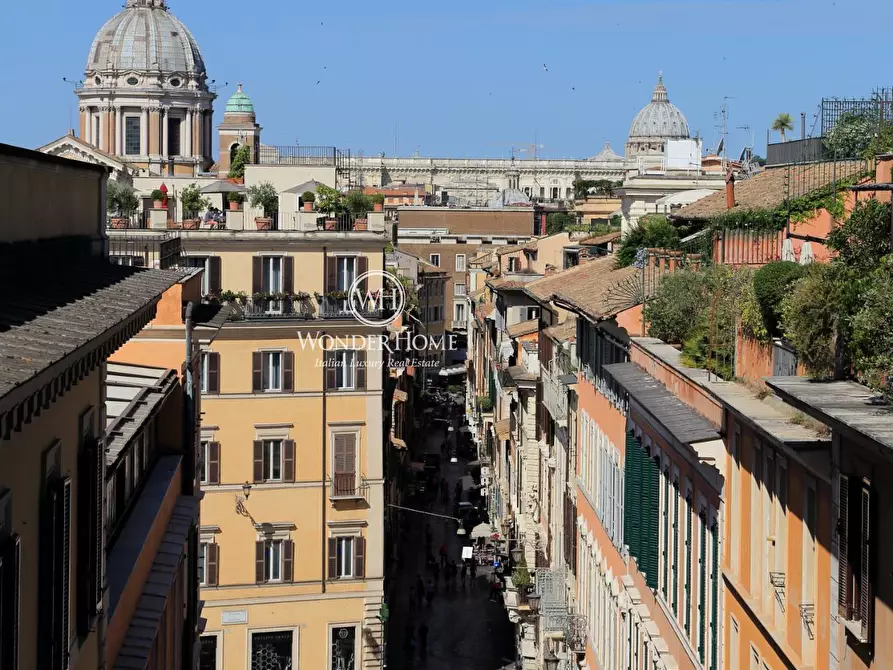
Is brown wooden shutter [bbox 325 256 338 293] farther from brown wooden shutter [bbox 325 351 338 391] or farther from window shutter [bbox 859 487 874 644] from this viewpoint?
window shutter [bbox 859 487 874 644]

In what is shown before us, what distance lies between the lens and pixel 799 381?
8.34 metres

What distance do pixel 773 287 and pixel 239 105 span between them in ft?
272

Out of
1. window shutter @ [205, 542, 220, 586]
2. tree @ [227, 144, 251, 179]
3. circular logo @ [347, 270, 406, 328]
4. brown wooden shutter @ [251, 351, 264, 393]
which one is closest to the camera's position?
window shutter @ [205, 542, 220, 586]

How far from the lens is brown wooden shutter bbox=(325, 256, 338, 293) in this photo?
28312 mm

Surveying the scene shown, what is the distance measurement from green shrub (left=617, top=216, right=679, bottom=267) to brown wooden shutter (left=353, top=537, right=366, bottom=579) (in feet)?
23.9

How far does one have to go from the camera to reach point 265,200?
32.5 metres

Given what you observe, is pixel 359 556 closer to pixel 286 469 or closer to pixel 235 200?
pixel 286 469

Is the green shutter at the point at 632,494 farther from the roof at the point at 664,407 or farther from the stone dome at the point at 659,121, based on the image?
the stone dome at the point at 659,121

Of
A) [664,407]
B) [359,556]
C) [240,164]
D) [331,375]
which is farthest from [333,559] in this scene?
[240,164]

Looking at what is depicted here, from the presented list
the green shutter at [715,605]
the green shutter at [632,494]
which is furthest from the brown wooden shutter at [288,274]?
the green shutter at [715,605]

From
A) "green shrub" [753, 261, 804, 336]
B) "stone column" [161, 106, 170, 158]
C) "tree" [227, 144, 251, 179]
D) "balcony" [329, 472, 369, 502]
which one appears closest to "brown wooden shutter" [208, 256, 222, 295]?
"balcony" [329, 472, 369, 502]

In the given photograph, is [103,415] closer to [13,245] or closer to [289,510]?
[13,245]

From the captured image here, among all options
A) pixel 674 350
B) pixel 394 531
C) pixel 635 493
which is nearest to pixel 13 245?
pixel 674 350

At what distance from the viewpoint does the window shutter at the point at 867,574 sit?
23.8 feet
